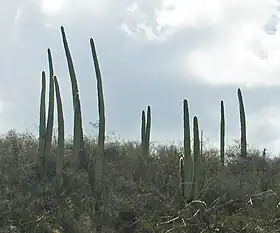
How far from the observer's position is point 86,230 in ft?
53.6

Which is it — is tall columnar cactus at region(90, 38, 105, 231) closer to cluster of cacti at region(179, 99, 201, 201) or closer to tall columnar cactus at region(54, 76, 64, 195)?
tall columnar cactus at region(54, 76, 64, 195)

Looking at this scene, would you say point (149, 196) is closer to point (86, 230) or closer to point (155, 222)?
point (155, 222)

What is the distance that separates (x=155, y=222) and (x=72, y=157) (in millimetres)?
3889

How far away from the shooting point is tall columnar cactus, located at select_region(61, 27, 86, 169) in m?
19.1

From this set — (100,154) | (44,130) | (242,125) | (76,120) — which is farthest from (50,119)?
(242,125)

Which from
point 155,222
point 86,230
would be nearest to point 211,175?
point 155,222

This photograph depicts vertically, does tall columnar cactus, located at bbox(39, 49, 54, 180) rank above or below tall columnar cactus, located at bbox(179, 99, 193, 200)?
above

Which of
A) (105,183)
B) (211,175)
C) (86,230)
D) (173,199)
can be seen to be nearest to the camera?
(86,230)

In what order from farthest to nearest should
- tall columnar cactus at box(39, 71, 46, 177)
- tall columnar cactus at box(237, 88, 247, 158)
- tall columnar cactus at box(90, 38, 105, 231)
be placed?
tall columnar cactus at box(237, 88, 247, 158) < tall columnar cactus at box(39, 71, 46, 177) < tall columnar cactus at box(90, 38, 105, 231)

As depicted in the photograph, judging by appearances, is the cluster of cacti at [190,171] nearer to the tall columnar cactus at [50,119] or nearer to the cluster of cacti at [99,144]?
the cluster of cacti at [99,144]

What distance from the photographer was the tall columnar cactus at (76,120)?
1909 centimetres

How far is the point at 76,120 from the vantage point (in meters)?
19.1

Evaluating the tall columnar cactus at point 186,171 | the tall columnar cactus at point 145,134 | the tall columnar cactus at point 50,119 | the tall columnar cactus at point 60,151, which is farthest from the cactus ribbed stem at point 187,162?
the tall columnar cactus at point 50,119

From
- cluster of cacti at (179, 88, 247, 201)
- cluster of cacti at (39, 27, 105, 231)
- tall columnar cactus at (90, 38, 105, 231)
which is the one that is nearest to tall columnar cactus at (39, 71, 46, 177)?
cluster of cacti at (39, 27, 105, 231)
